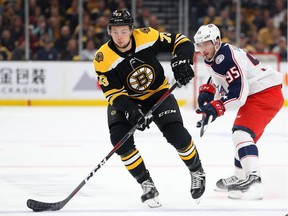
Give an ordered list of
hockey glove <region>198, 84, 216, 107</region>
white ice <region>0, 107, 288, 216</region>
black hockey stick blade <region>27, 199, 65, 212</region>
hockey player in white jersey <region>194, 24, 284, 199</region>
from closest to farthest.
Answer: black hockey stick blade <region>27, 199, 65, 212</region> → white ice <region>0, 107, 288, 216</region> → hockey player in white jersey <region>194, 24, 284, 199</region> → hockey glove <region>198, 84, 216, 107</region>

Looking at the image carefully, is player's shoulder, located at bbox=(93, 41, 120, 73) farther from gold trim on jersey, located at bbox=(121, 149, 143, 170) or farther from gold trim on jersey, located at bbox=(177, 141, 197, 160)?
gold trim on jersey, located at bbox=(177, 141, 197, 160)

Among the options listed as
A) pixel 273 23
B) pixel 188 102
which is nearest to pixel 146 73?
pixel 188 102

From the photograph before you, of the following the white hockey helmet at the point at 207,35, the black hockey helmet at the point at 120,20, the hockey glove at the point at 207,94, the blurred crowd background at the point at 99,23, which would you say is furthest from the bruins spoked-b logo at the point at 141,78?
the blurred crowd background at the point at 99,23

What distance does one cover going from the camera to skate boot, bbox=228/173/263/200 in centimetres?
456

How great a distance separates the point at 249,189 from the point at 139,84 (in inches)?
34.5

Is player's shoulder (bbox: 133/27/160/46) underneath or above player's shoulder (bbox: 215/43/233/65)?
above

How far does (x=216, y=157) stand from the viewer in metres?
6.36

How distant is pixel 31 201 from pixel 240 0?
331 inches

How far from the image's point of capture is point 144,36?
4.48 metres

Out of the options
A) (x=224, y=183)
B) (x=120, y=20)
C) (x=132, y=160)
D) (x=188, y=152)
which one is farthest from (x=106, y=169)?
(x=120, y=20)

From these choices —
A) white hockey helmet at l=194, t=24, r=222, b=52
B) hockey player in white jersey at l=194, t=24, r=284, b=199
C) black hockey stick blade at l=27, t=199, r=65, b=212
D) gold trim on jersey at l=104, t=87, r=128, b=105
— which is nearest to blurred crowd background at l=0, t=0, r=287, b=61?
hockey player in white jersey at l=194, t=24, r=284, b=199

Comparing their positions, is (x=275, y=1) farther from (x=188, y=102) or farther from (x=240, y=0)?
(x=188, y=102)

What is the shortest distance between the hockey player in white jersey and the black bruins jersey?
0.67ft

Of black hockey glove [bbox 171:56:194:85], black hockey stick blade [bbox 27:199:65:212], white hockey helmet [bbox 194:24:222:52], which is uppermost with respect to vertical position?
white hockey helmet [bbox 194:24:222:52]
